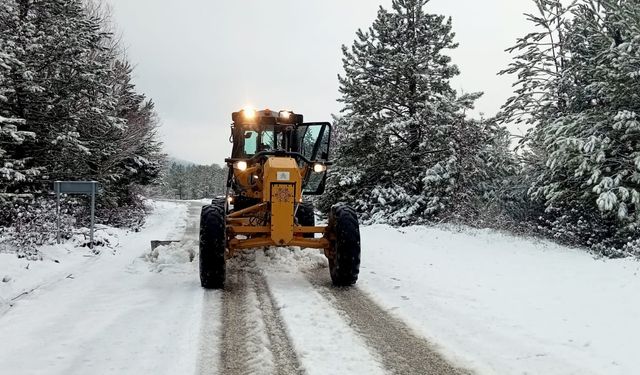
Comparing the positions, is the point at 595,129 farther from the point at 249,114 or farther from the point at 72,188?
the point at 72,188

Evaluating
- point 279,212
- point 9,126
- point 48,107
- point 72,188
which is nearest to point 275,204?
point 279,212

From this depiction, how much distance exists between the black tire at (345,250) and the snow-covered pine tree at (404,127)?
10062 millimetres

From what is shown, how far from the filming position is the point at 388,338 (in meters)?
4.61

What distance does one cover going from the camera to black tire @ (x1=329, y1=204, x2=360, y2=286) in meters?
6.61

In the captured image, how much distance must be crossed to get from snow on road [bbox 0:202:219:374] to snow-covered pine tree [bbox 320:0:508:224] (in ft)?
36.8

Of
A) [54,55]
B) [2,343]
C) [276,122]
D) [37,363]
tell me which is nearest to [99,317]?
[2,343]

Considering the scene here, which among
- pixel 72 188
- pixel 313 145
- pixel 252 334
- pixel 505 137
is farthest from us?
pixel 505 137

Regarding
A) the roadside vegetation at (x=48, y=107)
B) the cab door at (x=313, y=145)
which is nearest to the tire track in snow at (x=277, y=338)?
the cab door at (x=313, y=145)

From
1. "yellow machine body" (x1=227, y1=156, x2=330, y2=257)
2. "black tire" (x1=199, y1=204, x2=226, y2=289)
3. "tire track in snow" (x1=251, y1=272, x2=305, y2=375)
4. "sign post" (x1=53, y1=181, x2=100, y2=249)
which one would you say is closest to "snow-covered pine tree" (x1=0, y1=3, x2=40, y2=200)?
"sign post" (x1=53, y1=181, x2=100, y2=249)

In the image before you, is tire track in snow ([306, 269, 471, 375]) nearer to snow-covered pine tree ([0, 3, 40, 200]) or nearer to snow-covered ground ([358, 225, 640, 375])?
snow-covered ground ([358, 225, 640, 375])

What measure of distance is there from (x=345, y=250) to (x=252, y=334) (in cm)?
228

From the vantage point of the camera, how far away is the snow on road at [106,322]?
3.85 m

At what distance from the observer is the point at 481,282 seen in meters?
6.95

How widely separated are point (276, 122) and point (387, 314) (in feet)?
14.0
